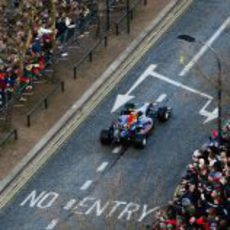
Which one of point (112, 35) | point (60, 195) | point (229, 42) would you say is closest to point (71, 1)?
point (112, 35)

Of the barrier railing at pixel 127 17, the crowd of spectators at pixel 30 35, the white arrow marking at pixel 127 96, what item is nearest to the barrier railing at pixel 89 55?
the barrier railing at pixel 127 17

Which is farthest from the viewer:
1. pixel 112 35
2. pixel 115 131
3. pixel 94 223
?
pixel 112 35

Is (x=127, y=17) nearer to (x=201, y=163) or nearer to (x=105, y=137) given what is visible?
(x=105, y=137)

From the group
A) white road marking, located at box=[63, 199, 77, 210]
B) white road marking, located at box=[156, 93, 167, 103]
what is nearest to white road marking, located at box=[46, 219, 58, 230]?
white road marking, located at box=[63, 199, 77, 210]

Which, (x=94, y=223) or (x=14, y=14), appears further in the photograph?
(x=14, y=14)

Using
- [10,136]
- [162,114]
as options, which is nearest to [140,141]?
[162,114]

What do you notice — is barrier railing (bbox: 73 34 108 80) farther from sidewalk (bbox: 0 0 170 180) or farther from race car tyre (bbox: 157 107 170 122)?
race car tyre (bbox: 157 107 170 122)

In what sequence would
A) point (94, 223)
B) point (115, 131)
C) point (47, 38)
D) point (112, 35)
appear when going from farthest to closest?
1. point (112, 35)
2. point (47, 38)
3. point (115, 131)
4. point (94, 223)

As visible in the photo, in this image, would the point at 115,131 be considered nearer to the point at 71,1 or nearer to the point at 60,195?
the point at 60,195
